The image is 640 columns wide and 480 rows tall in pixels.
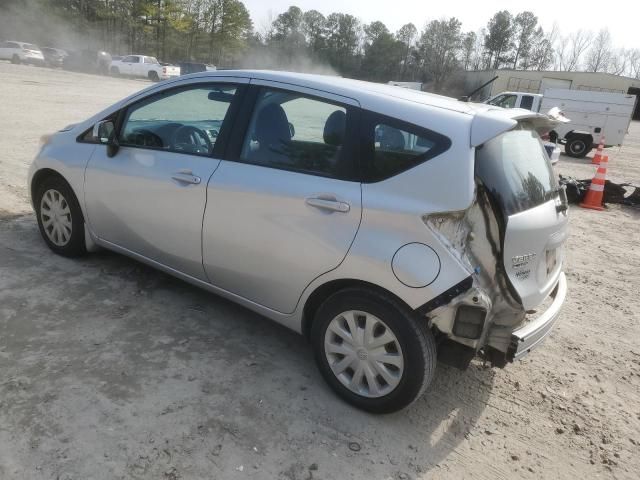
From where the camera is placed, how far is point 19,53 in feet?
123

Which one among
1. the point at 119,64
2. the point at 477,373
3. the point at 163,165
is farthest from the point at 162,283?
the point at 119,64

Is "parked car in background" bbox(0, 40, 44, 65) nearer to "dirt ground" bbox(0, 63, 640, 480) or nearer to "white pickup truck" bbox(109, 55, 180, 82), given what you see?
"white pickup truck" bbox(109, 55, 180, 82)

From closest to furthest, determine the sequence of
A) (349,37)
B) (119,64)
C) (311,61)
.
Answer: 1. (119,64)
2. (311,61)
3. (349,37)

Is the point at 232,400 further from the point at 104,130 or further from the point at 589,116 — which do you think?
the point at 589,116

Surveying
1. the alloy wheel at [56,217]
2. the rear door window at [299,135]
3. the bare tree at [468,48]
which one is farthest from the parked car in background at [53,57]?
the bare tree at [468,48]

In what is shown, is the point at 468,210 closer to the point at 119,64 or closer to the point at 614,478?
the point at 614,478

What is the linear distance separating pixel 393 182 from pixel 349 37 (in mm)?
84908

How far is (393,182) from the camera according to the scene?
252cm

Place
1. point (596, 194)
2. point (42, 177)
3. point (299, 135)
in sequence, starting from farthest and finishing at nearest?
point (596, 194) → point (42, 177) → point (299, 135)

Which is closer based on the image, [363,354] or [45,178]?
[363,354]

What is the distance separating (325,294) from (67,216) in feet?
8.16

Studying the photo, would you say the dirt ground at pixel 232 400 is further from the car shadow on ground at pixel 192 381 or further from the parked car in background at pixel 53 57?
the parked car in background at pixel 53 57

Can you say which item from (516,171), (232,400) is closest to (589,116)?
(516,171)

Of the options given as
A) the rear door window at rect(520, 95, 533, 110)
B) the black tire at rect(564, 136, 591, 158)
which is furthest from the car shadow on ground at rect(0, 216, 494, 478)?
the rear door window at rect(520, 95, 533, 110)
